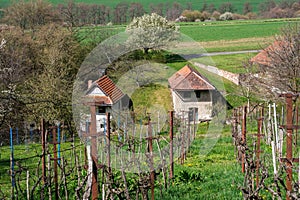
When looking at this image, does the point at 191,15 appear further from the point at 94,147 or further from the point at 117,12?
the point at 94,147

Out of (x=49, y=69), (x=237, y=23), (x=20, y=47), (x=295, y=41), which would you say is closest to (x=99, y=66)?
(x=49, y=69)

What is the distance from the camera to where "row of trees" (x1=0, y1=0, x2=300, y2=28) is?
111 ft

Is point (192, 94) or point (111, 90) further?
point (192, 94)

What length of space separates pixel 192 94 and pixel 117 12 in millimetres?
24352

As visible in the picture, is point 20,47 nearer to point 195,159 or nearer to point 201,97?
point 201,97

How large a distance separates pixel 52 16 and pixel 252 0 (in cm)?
4212

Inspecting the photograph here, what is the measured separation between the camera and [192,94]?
25.2 meters

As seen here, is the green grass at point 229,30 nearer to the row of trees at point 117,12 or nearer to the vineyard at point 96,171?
the row of trees at point 117,12

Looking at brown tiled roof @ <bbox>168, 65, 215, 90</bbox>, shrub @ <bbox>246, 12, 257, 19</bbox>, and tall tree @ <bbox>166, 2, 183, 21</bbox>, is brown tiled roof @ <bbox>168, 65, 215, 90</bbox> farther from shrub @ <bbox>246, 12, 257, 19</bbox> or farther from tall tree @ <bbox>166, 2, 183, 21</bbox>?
shrub @ <bbox>246, 12, 257, 19</bbox>

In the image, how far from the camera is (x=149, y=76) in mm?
21359

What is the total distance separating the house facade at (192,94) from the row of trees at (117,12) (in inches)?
397

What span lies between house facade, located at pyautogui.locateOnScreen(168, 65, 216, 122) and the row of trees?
10076 mm

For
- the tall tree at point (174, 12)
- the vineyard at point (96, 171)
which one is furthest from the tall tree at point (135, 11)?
the vineyard at point (96, 171)

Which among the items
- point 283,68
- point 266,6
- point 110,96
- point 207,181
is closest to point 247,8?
point 266,6
